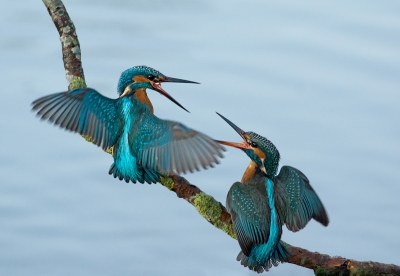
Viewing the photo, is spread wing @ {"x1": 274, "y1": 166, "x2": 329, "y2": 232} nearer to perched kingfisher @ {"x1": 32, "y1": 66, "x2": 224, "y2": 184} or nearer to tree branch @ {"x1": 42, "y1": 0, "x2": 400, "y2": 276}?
tree branch @ {"x1": 42, "y1": 0, "x2": 400, "y2": 276}

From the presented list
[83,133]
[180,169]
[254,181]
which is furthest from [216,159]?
[83,133]

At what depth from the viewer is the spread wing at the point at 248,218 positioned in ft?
16.4

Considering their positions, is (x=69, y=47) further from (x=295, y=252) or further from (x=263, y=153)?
(x=295, y=252)

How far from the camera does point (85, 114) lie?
17.5 feet

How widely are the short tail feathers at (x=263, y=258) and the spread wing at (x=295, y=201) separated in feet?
0.87

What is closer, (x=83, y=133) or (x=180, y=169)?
(x=180, y=169)

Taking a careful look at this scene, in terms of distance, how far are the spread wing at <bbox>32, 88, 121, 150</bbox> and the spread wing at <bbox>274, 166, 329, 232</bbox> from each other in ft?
3.55

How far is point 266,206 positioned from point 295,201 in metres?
0.27

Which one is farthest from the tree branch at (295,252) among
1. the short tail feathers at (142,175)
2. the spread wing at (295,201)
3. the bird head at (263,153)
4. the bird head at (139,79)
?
the bird head at (139,79)

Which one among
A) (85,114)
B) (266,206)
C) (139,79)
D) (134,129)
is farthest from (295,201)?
(85,114)

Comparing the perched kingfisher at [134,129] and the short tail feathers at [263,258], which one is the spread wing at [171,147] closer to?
the perched kingfisher at [134,129]

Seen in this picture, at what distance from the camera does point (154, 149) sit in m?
5.10

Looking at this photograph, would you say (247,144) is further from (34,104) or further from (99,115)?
(34,104)

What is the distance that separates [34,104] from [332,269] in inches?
80.5
